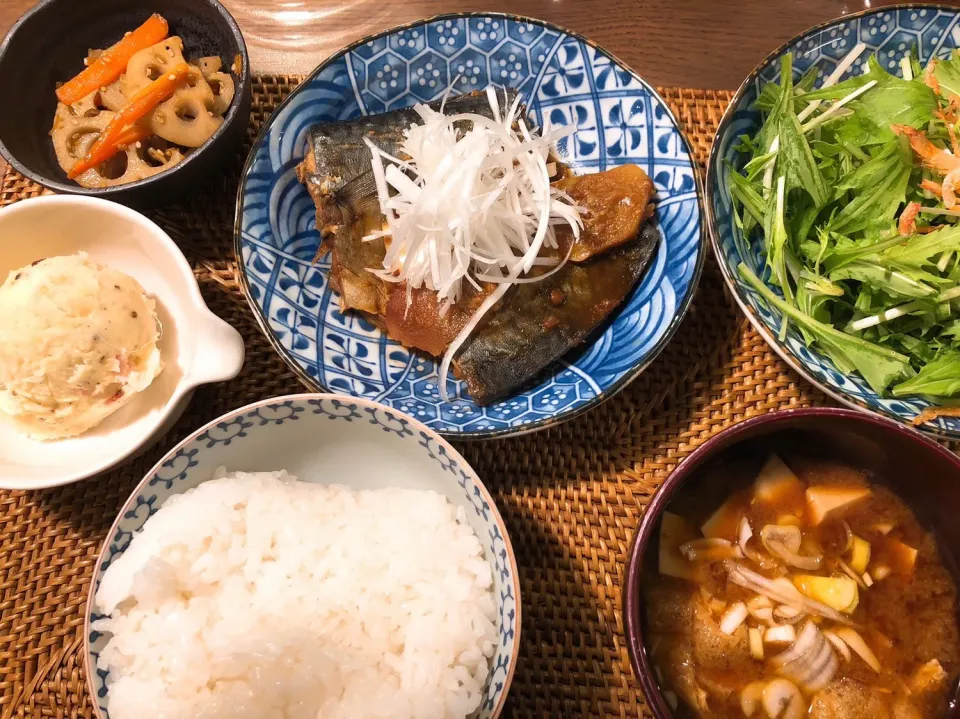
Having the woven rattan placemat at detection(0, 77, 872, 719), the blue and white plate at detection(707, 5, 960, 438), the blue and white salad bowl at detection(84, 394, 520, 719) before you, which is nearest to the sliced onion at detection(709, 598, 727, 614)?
the woven rattan placemat at detection(0, 77, 872, 719)

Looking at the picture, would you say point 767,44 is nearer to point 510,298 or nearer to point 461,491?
point 510,298

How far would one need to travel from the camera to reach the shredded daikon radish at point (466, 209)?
6.51 feet

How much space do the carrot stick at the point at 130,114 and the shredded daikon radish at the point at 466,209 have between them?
1.97 ft

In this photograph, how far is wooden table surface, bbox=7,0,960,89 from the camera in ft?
8.12

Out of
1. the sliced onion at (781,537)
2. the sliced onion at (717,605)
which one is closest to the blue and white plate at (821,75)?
the sliced onion at (781,537)

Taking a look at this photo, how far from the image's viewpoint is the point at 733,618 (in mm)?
1553

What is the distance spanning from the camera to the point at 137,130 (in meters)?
2.06

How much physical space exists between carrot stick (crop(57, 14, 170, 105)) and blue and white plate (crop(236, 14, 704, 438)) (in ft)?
1.67

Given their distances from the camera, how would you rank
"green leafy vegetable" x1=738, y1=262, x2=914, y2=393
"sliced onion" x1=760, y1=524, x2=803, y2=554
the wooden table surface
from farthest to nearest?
the wooden table surface < "green leafy vegetable" x1=738, y1=262, x2=914, y2=393 < "sliced onion" x1=760, y1=524, x2=803, y2=554

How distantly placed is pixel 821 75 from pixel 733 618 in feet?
5.35

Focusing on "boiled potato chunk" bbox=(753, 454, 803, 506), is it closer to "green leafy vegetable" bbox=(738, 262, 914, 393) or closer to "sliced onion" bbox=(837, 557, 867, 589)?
"sliced onion" bbox=(837, 557, 867, 589)

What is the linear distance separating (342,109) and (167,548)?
1.38 m

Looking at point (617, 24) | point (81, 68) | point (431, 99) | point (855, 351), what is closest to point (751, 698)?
point (855, 351)

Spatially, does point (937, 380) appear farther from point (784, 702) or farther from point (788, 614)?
point (784, 702)
